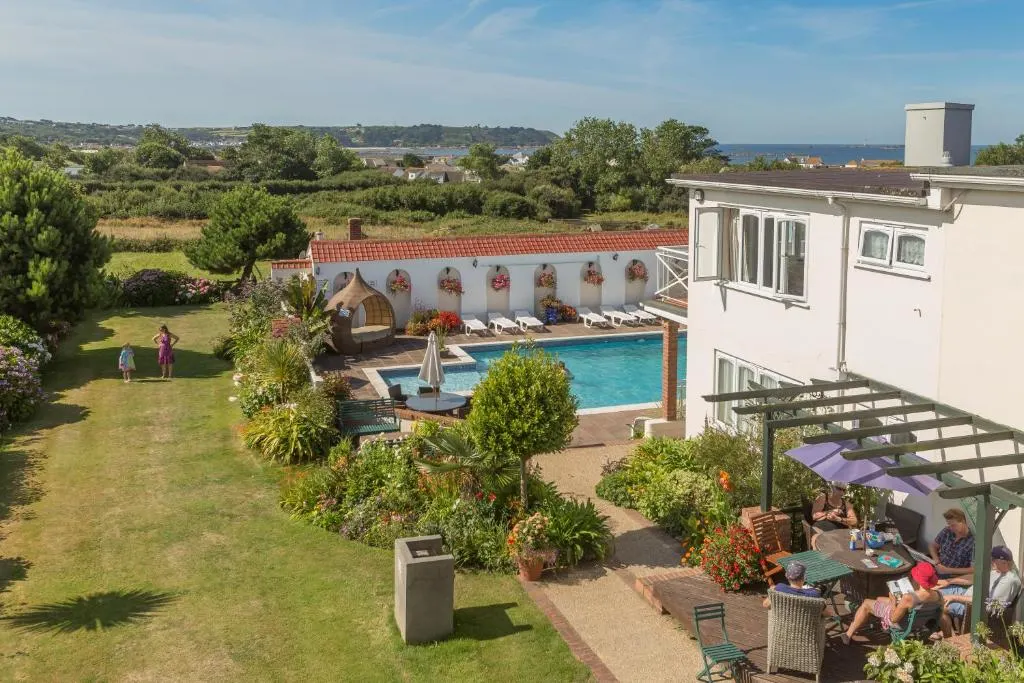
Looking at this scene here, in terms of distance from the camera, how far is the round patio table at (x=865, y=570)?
10.2m

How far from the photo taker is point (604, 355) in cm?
2984

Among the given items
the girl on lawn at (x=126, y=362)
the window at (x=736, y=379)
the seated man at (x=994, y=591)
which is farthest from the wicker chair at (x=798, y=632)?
the girl on lawn at (x=126, y=362)

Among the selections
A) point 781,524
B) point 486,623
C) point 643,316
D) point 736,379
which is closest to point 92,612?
point 486,623

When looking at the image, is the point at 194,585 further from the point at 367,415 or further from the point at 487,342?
the point at 487,342

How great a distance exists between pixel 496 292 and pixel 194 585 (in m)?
21.3

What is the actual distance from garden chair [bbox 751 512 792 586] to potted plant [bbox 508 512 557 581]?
9.59ft

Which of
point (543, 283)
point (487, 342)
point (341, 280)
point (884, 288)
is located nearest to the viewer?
point (884, 288)

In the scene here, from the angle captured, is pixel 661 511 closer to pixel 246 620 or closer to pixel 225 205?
pixel 246 620

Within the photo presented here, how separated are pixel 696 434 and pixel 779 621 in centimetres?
803

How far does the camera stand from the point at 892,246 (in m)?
12.2

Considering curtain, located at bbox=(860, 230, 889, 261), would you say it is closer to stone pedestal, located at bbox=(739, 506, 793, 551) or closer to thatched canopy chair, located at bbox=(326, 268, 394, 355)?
stone pedestal, located at bbox=(739, 506, 793, 551)

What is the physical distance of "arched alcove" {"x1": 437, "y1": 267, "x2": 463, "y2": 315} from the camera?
32125mm

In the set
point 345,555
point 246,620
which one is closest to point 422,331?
point 345,555

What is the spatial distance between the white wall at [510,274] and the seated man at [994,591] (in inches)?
944
